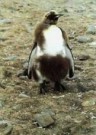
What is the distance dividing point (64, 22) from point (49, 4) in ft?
4.24

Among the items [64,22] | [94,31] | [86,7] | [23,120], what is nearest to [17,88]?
[23,120]

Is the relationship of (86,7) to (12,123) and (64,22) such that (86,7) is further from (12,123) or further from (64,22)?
(12,123)

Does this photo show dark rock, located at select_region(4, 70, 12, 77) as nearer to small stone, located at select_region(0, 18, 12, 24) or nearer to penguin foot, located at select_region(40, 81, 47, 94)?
penguin foot, located at select_region(40, 81, 47, 94)

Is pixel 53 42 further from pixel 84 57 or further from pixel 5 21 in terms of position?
pixel 5 21

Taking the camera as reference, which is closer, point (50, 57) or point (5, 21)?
point (50, 57)

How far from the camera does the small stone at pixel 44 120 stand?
14.7 feet

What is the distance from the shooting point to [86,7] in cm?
956

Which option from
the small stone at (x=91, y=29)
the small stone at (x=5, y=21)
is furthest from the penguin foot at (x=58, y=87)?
the small stone at (x=5, y=21)

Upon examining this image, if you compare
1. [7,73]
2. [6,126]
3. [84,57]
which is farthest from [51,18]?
[6,126]

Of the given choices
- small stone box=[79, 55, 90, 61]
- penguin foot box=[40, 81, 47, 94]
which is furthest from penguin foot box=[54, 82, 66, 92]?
small stone box=[79, 55, 90, 61]

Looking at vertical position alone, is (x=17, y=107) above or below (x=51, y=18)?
below

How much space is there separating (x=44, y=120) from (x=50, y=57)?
0.89 metres

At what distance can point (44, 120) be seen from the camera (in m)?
4.52

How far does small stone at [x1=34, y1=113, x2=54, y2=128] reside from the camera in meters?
4.47
